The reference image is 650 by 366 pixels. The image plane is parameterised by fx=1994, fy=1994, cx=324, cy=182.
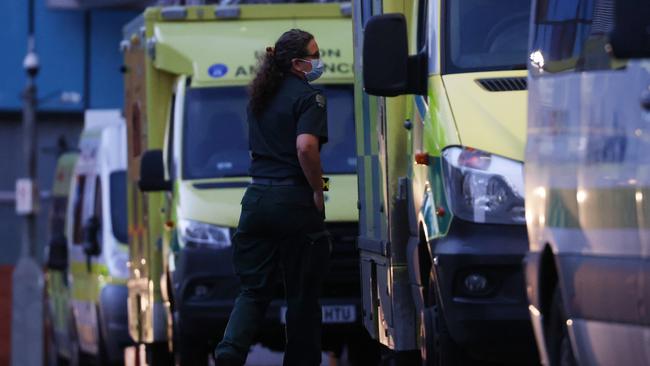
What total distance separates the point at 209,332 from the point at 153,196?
252cm

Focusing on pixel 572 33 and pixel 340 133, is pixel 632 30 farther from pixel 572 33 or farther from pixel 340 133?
pixel 340 133

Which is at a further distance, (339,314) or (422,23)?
(339,314)

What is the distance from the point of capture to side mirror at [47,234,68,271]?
21.2 metres

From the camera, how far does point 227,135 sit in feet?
44.1

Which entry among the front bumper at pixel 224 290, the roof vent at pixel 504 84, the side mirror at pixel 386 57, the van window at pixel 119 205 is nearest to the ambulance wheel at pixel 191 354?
the front bumper at pixel 224 290

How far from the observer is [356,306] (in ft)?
41.8

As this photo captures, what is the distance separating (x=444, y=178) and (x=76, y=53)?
36414 mm

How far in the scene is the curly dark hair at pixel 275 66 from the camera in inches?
365

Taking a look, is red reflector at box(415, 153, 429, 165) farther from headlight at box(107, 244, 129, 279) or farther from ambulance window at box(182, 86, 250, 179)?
headlight at box(107, 244, 129, 279)

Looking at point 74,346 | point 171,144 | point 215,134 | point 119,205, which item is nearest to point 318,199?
point 215,134

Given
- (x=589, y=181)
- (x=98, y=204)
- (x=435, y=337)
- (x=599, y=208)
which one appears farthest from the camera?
(x=98, y=204)

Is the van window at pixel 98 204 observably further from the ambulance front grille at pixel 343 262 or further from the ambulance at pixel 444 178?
the ambulance at pixel 444 178

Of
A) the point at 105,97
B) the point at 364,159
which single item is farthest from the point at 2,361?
the point at 105,97

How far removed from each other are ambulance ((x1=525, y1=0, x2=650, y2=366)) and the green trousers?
206 centimetres
